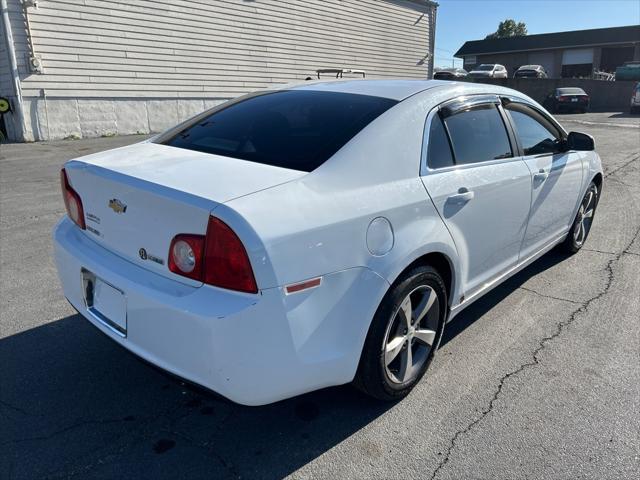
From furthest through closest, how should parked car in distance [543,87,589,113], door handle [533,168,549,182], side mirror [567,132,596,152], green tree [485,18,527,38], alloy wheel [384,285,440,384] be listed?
green tree [485,18,527,38], parked car in distance [543,87,589,113], side mirror [567,132,596,152], door handle [533,168,549,182], alloy wheel [384,285,440,384]

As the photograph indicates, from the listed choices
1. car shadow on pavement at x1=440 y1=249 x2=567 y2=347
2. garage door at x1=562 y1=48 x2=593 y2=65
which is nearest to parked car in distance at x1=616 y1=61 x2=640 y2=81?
garage door at x1=562 y1=48 x2=593 y2=65

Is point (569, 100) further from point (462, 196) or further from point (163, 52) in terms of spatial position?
point (462, 196)

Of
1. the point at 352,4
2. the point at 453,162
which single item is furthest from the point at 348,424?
the point at 352,4

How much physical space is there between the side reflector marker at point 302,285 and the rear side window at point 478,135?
1.36 metres

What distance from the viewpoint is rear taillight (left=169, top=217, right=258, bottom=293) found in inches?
78.0

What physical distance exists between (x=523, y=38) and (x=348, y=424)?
5714 centimetres

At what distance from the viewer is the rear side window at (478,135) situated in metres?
3.09

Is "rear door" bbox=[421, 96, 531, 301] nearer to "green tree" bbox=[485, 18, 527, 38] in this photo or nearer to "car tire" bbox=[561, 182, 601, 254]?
"car tire" bbox=[561, 182, 601, 254]

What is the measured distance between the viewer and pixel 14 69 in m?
11.6

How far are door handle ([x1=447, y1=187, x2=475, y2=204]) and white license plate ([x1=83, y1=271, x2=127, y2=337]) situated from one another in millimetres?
1740

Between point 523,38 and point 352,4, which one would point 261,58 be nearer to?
point 352,4

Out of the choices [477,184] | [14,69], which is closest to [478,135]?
[477,184]

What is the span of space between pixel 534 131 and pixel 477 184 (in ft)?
4.28

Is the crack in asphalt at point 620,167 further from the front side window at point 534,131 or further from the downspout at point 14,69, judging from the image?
the downspout at point 14,69
